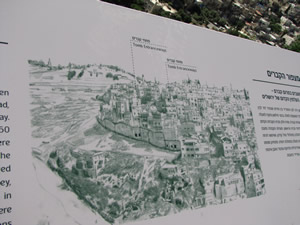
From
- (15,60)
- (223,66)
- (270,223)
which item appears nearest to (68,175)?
(15,60)

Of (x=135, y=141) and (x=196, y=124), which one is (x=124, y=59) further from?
(x=196, y=124)

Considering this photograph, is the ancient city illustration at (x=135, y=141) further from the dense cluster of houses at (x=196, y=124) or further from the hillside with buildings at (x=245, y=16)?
the hillside with buildings at (x=245, y=16)

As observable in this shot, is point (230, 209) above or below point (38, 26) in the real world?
below

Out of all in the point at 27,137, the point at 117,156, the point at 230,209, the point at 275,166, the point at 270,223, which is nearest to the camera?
the point at 27,137

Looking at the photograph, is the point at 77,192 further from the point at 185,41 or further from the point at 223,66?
the point at 223,66

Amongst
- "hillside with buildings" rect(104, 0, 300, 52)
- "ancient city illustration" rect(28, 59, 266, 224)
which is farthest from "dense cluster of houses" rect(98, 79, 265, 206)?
"hillside with buildings" rect(104, 0, 300, 52)

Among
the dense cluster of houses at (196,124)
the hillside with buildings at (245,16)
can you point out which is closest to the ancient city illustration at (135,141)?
the dense cluster of houses at (196,124)
